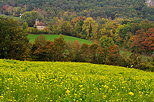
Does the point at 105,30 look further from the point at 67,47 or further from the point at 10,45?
the point at 10,45

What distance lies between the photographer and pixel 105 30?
10600 centimetres

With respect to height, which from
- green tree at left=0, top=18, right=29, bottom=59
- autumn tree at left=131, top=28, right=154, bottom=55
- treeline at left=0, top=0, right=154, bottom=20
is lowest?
autumn tree at left=131, top=28, right=154, bottom=55

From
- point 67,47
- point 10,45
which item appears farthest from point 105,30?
point 10,45

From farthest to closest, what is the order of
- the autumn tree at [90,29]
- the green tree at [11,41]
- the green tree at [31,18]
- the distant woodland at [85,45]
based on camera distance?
the green tree at [31,18] < the autumn tree at [90,29] < the distant woodland at [85,45] < the green tree at [11,41]

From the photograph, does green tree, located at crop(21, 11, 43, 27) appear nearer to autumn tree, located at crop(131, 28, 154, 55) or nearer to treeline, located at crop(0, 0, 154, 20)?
treeline, located at crop(0, 0, 154, 20)

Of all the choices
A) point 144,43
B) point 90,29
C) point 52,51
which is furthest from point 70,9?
point 52,51

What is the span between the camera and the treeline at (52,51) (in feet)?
145

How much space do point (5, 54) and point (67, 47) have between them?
76.8 feet

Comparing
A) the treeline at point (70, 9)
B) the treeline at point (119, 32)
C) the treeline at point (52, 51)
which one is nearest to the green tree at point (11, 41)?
the treeline at point (52, 51)

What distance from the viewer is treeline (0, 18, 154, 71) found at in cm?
4425

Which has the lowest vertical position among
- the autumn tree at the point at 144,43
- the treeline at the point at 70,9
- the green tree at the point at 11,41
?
the autumn tree at the point at 144,43

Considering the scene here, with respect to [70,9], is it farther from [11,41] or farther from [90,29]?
[11,41]

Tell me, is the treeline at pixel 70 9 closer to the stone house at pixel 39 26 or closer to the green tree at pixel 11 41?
the stone house at pixel 39 26

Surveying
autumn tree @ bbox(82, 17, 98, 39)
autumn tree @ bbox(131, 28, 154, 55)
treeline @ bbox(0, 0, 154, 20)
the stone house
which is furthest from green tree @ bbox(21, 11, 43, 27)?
autumn tree @ bbox(131, 28, 154, 55)
